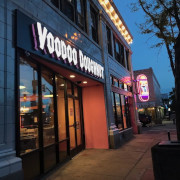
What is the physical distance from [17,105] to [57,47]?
244 cm

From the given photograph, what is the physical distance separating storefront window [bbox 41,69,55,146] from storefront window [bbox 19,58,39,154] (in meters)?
0.41

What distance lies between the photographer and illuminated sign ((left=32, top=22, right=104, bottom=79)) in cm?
519

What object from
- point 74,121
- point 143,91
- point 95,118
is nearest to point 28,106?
point 74,121

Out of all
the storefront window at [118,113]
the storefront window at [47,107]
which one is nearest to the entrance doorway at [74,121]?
the storefront window at [47,107]

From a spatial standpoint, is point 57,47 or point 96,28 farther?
point 96,28

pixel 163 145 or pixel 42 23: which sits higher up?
pixel 42 23

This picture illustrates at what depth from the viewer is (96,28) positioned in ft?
36.1

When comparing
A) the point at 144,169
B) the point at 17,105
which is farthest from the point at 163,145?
the point at 17,105

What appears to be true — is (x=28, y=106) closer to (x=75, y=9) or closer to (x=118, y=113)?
(x=75, y=9)

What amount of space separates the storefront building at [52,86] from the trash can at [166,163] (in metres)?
2.87

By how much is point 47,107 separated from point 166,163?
4199mm

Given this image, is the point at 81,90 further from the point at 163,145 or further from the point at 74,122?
the point at 163,145

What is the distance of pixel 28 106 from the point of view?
546 cm

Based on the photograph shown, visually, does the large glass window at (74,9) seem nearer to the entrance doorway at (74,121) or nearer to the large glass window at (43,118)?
the large glass window at (43,118)
